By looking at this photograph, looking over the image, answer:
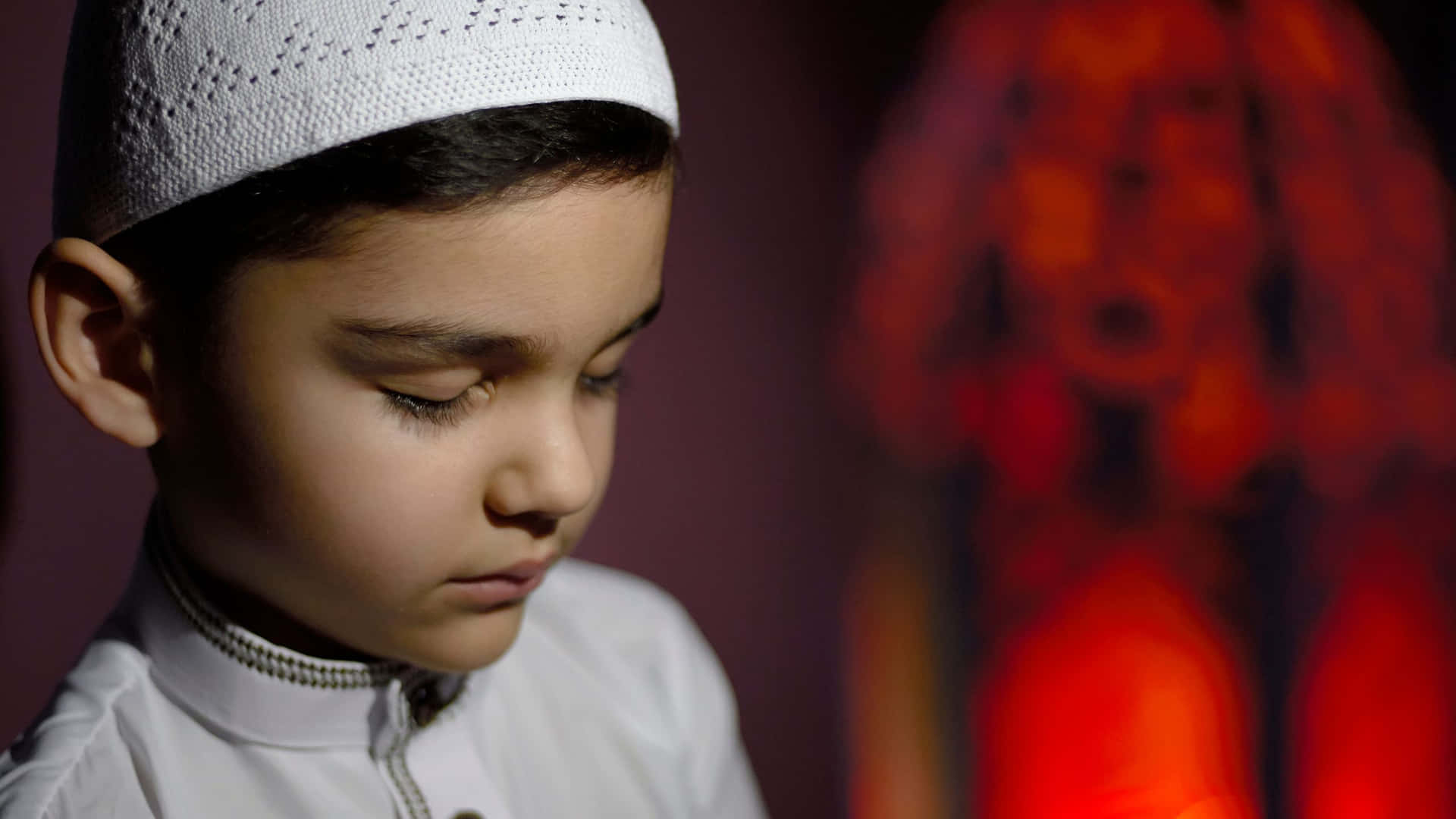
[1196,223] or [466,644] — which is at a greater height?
[1196,223]

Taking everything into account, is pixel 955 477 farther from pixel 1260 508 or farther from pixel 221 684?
pixel 221 684

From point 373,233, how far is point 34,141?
0.49 m

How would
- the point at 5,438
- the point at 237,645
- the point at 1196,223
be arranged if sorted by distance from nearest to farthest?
the point at 237,645
the point at 5,438
the point at 1196,223

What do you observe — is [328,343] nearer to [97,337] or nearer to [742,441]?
[97,337]

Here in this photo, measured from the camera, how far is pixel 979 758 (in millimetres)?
1113

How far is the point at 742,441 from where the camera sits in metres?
1.20

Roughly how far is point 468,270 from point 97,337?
0.76 feet

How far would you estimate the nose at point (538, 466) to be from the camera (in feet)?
2.00

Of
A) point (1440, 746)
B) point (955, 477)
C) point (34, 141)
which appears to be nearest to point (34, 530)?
point (34, 141)

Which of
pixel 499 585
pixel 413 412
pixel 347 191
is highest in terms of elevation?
pixel 347 191

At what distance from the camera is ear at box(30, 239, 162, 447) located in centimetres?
60

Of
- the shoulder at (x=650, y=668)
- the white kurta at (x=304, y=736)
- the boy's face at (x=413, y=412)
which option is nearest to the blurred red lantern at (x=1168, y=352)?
the shoulder at (x=650, y=668)

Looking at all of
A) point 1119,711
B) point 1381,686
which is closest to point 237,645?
point 1119,711

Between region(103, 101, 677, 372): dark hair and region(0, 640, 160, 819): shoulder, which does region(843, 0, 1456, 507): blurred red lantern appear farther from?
region(0, 640, 160, 819): shoulder
